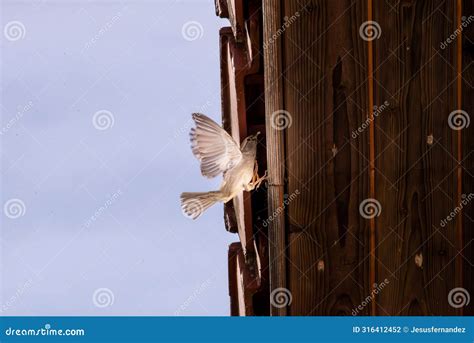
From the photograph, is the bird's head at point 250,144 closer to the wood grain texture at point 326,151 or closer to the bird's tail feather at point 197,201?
the bird's tail feather at point 197,201

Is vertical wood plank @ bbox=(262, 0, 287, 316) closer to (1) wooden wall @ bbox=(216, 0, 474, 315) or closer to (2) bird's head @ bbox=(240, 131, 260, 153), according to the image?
(1) wooden wall @ bbox=(216, 0, 474, 315)

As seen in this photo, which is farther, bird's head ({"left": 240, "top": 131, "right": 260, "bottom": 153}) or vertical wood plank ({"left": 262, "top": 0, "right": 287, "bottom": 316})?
bird's head ({"left": 240, "top": 131, "right": 260, "bottom": 153})

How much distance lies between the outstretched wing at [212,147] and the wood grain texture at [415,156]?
998 millimetres

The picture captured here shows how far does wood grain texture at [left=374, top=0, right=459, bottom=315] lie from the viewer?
17.7 ft

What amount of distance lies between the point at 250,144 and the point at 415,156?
1022mm

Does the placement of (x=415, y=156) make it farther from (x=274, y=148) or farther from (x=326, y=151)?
(x=274, y=148)

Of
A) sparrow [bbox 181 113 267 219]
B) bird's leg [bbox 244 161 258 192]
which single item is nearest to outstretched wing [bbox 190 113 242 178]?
sparrow [bbox 181 113 267 219]

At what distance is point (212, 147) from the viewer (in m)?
6.04

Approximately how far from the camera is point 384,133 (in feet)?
17.9

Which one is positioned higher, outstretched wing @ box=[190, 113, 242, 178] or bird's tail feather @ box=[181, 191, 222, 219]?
outstretched wing @ box=[190, 113, 242, 178]

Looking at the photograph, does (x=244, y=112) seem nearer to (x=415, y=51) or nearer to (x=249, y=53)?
(x=249, y=53)

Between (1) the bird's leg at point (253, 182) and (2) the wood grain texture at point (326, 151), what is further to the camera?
(1) the bird's leg at point (253, 182)

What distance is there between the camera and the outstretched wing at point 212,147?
6.01 meters

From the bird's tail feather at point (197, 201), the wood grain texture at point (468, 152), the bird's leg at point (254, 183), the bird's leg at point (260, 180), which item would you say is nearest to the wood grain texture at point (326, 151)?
the bird's leg at point (260, 180)
